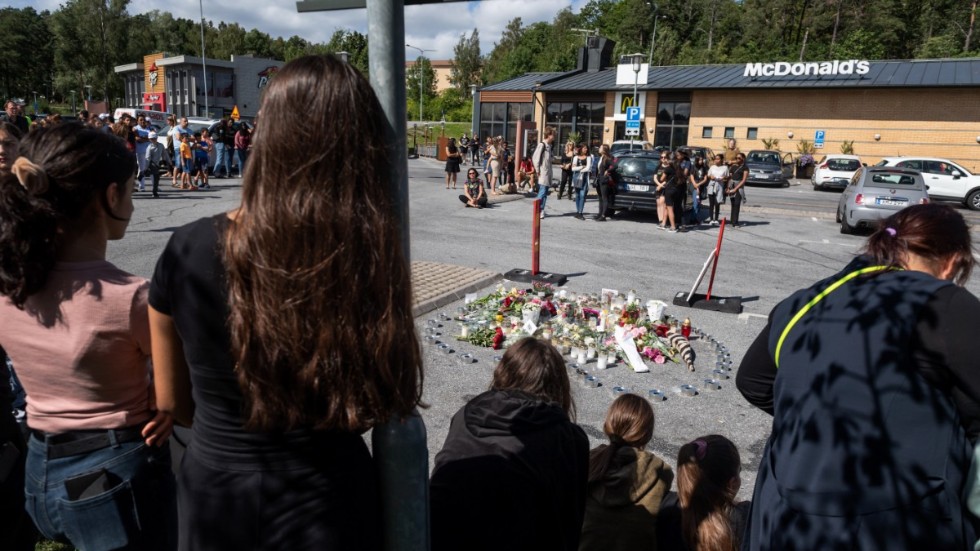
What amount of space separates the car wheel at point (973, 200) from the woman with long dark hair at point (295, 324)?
83.9ft

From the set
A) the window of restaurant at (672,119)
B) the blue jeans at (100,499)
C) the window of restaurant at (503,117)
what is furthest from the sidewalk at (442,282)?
the window of restaurant at (503,117)

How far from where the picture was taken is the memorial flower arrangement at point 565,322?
21.2ft

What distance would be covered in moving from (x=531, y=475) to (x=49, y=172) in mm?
1760

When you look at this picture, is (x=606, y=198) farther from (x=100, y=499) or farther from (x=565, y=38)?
(x=565, y=38)

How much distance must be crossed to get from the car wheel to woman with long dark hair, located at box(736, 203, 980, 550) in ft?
79.5

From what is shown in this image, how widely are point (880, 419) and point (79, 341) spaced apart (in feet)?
7.76

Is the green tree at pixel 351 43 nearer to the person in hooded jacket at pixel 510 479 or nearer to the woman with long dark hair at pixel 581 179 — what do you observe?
the woman with long dark hair at pixel 581 179

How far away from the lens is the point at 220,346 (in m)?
1.47

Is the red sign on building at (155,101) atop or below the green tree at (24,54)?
below

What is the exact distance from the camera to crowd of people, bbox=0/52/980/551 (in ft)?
4.60

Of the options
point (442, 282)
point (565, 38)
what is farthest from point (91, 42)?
point (442, 282)

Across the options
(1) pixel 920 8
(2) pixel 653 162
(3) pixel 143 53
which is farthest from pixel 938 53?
(3) pixel 143 53

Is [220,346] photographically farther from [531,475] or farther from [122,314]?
[531,475]

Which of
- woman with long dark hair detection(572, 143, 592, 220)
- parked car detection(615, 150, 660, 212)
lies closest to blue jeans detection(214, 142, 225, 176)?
woman with long dark hair detection(572, 143, 592, 220)
